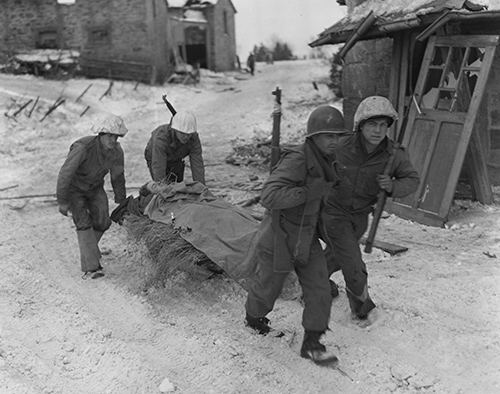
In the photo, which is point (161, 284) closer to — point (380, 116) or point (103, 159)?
point (103, 159)

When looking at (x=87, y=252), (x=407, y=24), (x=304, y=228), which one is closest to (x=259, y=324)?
(x=304, y=228)

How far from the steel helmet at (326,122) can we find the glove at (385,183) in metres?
0.56

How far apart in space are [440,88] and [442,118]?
444 mm

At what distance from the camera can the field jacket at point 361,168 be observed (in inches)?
150

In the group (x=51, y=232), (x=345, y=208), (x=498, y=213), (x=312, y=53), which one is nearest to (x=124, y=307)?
(x=345, y=208)

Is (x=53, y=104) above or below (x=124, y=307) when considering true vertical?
below

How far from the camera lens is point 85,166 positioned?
16.8ft

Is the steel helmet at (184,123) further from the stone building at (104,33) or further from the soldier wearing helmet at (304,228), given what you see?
the stone building at (104,33)

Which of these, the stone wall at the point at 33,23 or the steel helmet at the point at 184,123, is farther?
the stone wall at the point at 33,23

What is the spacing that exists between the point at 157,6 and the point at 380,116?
2172 cm

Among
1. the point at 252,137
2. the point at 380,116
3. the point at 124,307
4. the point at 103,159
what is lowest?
the point at 252,137

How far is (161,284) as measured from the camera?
4.77 m

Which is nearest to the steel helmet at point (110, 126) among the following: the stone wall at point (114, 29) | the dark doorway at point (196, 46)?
the stone wall at point (114, 29)

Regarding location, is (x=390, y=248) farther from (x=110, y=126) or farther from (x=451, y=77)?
(x=110, y=126)
